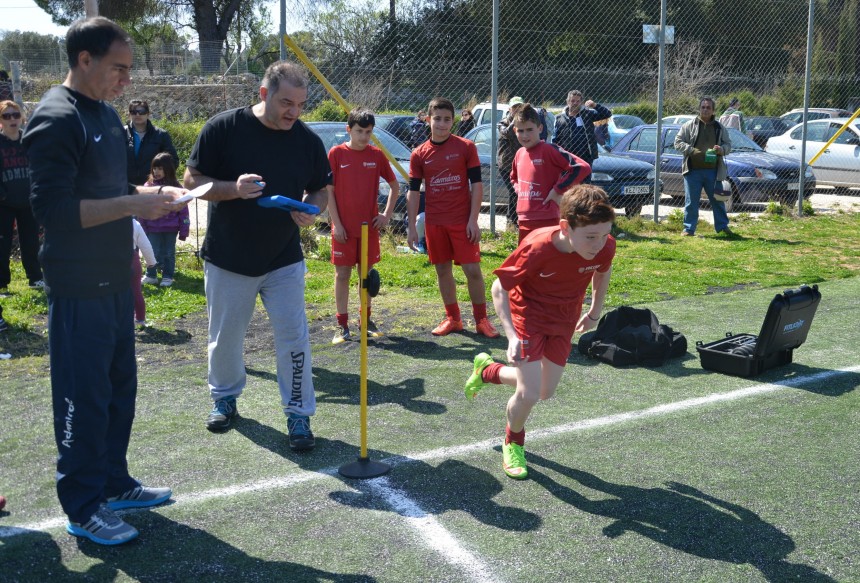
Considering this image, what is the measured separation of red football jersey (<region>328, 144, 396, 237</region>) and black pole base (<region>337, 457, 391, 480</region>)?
115 inches

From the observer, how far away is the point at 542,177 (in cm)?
734

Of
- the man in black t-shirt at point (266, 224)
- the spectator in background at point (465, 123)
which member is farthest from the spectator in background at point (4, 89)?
the man in black t-shirt at point (266, 224)

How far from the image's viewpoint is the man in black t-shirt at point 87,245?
3.48 meters

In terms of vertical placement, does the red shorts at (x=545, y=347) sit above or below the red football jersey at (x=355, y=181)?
below

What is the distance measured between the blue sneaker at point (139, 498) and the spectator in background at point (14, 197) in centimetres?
507

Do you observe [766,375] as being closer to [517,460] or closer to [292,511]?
[517,460]

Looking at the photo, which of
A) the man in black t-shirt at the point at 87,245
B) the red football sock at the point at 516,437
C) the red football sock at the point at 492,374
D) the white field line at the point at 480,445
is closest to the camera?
the man in black t-shirt at the point at 87,245

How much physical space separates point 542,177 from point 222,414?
3.48 metres

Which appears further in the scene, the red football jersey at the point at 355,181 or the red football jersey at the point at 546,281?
the red football jersey at the point at 355,181

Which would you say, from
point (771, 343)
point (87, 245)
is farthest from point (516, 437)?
point (771, 343)

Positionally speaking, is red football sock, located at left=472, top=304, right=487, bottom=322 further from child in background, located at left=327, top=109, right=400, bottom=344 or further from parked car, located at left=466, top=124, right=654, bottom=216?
parked car, located at left=466, top=124, right=654, bottom=216

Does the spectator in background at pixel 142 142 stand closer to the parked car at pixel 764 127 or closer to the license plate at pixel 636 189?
the license plate at pixel 636 189

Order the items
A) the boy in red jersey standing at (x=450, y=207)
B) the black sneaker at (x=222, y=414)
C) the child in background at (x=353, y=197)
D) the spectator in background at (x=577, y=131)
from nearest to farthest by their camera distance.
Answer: the black sneaker at (x=222, y=414) < the child in background at (x=353, y=197) < the boy in red jersey standing at (x=450, y=207) < the spectator in background at (x=577, y=131)

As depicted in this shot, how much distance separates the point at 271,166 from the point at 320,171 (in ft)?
1.22
